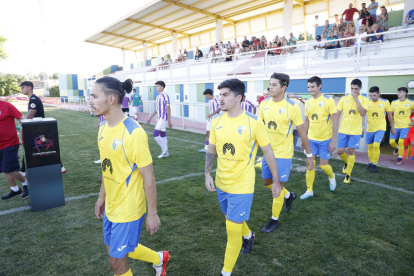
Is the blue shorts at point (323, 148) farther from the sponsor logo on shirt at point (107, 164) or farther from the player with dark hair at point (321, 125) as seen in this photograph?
the sponsor logo on shirt at point (107, 164)

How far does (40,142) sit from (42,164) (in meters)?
0.39

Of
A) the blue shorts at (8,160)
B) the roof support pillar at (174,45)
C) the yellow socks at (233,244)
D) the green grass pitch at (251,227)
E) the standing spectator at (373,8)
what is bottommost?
the green grass pitch at (251,227)

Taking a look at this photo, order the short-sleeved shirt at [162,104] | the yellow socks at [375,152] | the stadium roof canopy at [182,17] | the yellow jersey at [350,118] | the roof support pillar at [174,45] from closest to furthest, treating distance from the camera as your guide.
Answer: the yellow jersey at [350,118]
the yellow socks at [375,152]
the short-sleeved shirt at [162,104]
the stadium roof canopy at [182,17]
the roof support pillar at [174,45]

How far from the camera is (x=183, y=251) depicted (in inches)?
135

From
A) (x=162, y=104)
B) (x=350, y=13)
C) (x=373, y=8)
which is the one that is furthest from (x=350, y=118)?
(x=350, y=13)

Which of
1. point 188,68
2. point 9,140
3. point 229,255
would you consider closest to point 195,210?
point 229,255

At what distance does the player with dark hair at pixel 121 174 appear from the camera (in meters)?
2.11

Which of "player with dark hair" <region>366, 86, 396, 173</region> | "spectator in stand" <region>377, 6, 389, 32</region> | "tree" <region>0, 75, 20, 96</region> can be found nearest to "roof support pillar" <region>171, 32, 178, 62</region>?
"spectator in stand" <region>377, 6, 389, 32</region>

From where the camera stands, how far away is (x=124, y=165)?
216 centimetres

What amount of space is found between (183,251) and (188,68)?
16664 mm

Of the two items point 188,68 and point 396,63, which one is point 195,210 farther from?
Answer: point 188,68

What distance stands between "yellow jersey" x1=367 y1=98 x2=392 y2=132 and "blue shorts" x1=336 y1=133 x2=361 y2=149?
4.86ft

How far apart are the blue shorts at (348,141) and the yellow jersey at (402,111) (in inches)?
126

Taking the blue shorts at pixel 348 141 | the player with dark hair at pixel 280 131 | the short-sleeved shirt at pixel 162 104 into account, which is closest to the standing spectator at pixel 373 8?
the blue shorts at pixel 348 141
